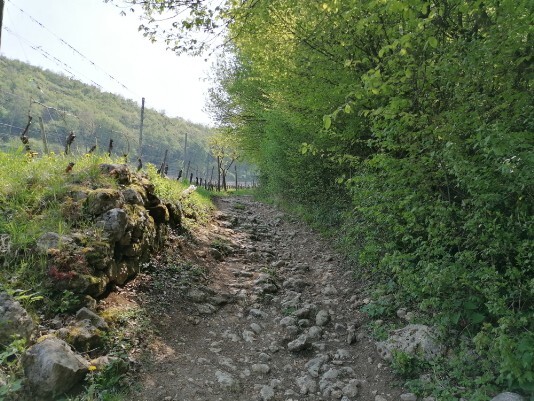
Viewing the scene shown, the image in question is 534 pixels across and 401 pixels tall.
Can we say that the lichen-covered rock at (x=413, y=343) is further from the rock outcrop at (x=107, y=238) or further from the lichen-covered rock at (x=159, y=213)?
the lichen-covered rock at (x=159, y=213)

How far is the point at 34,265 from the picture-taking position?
14.0 feet

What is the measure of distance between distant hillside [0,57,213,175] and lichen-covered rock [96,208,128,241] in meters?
22.3

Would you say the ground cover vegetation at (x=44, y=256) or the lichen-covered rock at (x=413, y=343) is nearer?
the ground cover vegetation at (x=44, y=256)

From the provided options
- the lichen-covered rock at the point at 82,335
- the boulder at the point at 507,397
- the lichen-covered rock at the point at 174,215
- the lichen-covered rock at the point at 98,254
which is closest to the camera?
the boulder at the point at 507,397

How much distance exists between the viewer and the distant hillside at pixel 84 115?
4009 cm

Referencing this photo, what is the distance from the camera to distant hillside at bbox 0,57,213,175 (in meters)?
40.1

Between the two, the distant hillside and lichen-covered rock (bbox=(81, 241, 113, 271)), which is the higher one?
the distant hillside

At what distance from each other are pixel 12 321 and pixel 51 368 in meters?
0.63

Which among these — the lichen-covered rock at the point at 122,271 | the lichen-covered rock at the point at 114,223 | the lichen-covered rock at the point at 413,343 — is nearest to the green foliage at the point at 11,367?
the lichen-covered rock at the point at 122,271

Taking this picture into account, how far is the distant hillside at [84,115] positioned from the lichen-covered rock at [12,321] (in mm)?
23875

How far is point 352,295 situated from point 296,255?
2.95 meters

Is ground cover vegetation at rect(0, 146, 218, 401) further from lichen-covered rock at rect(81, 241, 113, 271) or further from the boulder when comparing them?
the boulder

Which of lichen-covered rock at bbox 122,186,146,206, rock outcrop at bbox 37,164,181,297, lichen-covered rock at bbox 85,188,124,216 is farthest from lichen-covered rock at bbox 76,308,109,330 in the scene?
lichen-covered rock at bbox 122,186,146,206

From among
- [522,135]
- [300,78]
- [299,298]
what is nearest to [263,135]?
[300,78]
